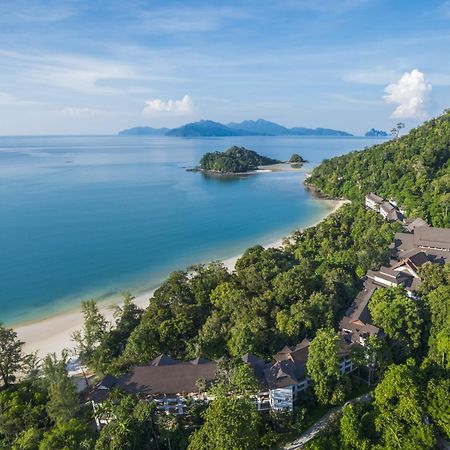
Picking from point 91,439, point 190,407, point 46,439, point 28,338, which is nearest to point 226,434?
point 190,407

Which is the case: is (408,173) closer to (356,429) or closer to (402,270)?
(402,270)

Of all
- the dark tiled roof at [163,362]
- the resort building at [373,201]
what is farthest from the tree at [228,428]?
the resort building at [373,201]

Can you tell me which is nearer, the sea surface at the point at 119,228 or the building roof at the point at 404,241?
the building roof at the point at 404,241

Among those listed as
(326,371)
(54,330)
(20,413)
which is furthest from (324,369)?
(54,330)

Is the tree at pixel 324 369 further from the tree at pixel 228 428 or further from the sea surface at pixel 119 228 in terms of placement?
the sea surface at pixel 119 228

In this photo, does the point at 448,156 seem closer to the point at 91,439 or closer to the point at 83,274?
the point at 83,274
